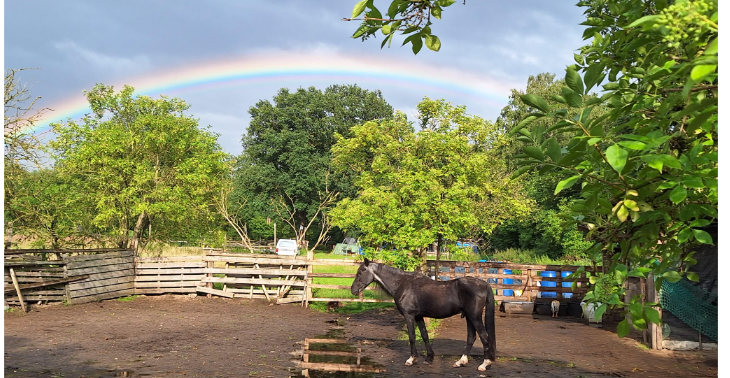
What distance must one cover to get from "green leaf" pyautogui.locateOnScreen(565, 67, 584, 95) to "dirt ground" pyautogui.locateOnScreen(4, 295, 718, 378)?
7026 millimetres

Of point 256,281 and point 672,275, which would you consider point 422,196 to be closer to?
point 256,281

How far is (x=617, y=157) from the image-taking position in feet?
4.75

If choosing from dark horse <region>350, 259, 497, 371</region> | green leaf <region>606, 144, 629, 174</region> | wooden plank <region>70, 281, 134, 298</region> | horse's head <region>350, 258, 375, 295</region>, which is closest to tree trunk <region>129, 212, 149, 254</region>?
wooden plank <region>70, 281, 134, 298</region>

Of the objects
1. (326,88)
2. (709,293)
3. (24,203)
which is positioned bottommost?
(709,293)

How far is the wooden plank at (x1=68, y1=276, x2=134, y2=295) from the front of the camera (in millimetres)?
15312

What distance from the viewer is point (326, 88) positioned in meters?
52.0

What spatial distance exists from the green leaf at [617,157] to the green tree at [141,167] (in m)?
18.6

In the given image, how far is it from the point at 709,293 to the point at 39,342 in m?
13.0

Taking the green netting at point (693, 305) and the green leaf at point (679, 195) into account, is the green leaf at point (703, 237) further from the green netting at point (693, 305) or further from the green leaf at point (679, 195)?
the green netting at point (693, 305)

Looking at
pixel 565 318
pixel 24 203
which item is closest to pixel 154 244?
pixel 24 203

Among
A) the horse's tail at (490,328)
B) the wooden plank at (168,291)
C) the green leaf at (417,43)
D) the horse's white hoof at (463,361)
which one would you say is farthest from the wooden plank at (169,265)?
the green leaf at (417,43)

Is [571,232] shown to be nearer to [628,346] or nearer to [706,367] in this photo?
[628,346]

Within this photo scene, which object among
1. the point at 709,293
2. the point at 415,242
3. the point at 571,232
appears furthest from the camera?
the point at 571,232

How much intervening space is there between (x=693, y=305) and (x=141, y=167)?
17.1 m
